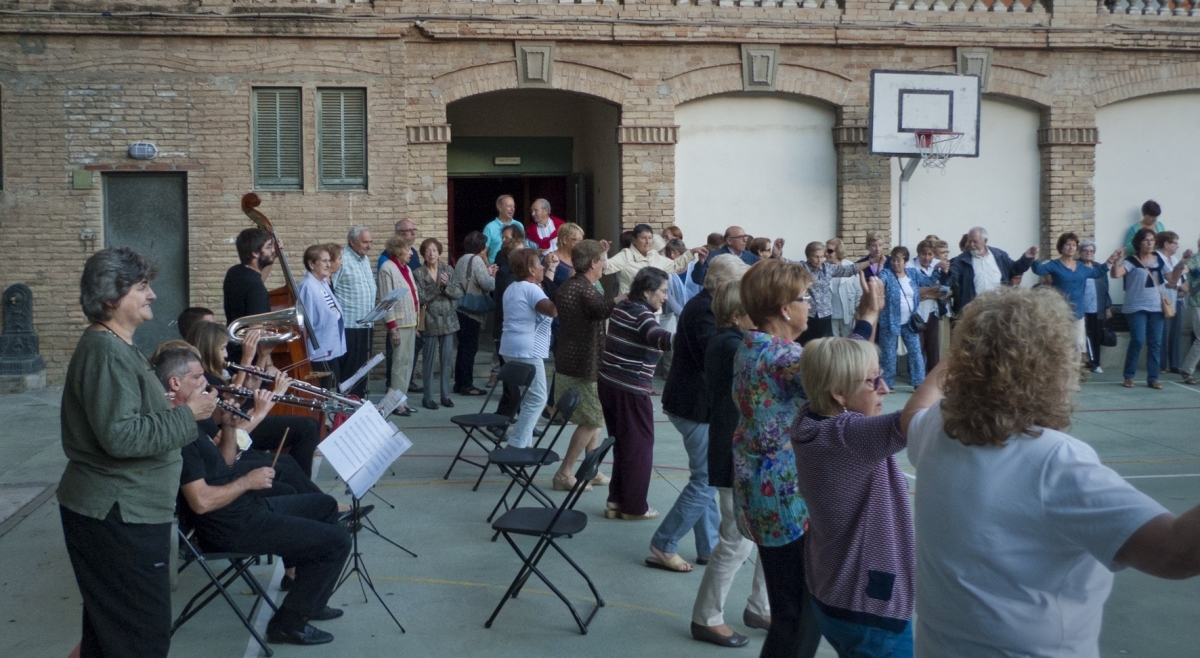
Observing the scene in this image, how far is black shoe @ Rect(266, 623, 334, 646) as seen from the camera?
17.7ft

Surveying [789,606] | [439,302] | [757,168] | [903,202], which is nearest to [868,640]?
[789,606]

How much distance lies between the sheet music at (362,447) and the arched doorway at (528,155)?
448 inches

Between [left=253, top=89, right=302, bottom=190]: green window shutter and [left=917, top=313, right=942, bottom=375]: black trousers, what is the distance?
8.35 m

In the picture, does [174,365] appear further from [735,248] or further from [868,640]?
[735,248]

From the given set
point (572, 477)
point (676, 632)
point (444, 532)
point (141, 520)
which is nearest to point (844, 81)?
point (572, 477)

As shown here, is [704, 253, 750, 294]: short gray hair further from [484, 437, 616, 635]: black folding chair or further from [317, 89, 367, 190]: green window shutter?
[317, 89, 367, 190]: green window shutter

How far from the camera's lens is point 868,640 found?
3461 mm

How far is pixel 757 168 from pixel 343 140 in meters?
5.79

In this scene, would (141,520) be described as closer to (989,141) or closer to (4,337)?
(4,337)

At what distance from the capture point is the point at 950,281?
554 inches

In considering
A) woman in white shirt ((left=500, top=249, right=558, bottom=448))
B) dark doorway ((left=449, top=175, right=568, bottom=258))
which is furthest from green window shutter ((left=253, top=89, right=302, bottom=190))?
woman in white shirt ((left=500, top=249, right=558, bottom=448))

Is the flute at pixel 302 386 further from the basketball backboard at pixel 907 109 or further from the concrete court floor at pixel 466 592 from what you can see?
the basketball backboard at pixel 907 109

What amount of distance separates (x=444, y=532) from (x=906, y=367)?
9520mm

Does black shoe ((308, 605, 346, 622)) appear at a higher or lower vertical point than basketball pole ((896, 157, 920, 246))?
lower
